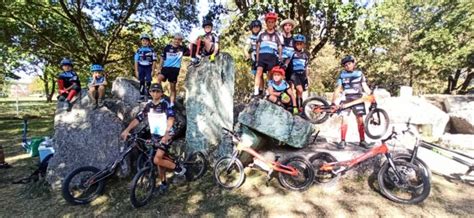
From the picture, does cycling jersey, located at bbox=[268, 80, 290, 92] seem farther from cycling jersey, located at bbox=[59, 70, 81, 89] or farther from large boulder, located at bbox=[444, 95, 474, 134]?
large boulder, located at bbox=[444, 95, 474, 134]

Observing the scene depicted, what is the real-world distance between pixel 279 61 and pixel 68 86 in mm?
4430

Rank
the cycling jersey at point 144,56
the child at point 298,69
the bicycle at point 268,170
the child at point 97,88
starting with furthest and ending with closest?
the cycling jersey at point 144,56 → the child at point 298,69 → the child at point 97,88 → the bicycle at point 268,170

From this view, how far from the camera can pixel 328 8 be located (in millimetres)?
9516

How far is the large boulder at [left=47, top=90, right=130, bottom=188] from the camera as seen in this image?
592 centimetres

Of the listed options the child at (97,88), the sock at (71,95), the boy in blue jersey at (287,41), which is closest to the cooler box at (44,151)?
the sock at (71,95)

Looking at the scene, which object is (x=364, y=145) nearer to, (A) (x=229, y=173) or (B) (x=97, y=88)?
(A) (x=229, y=173)

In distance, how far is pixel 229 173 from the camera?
5566mm

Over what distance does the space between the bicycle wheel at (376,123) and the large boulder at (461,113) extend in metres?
6.12

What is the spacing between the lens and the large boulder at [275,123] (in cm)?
561

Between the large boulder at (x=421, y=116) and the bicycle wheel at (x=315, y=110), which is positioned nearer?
the bicycle wheel at (x=315, y=110)

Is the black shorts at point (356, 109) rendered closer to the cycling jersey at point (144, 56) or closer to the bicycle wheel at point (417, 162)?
the bicycle wheel at point (417, 162)

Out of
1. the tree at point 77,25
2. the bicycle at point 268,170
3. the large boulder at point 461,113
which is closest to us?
the bicycle at point 268,170

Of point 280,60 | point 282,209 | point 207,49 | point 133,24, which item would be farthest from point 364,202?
point 133,24

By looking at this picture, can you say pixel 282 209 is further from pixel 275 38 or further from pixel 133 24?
pixel 133 24
